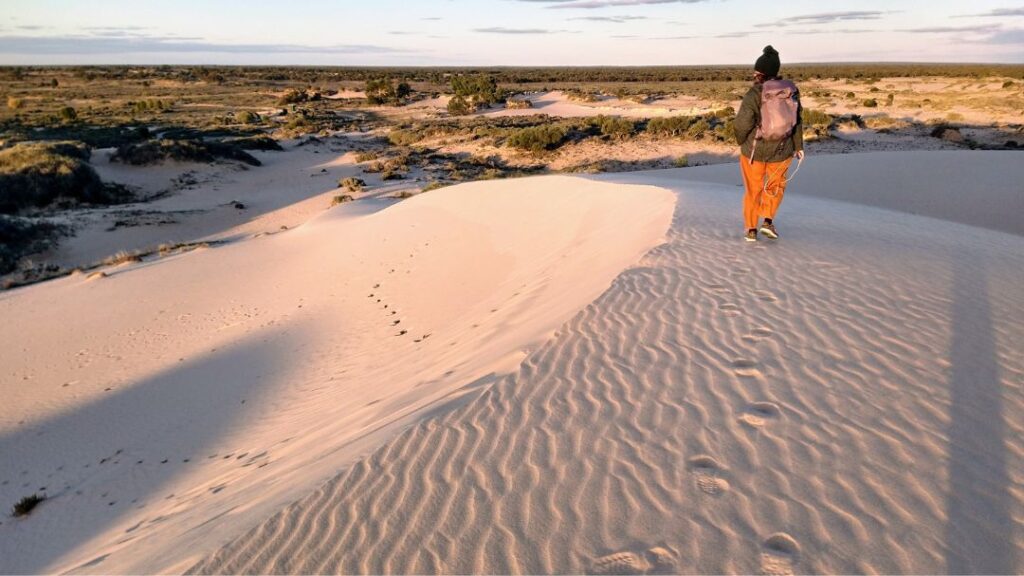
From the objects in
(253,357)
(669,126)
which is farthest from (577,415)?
(669,126)

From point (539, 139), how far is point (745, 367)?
23631mm

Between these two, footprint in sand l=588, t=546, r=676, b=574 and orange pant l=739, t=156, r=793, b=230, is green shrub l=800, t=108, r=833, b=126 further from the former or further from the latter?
footprint in sand l=588, t=546, r=676, b=574

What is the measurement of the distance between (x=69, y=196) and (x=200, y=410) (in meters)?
18.0

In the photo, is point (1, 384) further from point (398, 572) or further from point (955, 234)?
point (955, 234)

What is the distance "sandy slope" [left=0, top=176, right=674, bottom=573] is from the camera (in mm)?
4320

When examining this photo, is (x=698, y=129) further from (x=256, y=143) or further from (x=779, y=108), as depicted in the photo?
(x=779, y=108)

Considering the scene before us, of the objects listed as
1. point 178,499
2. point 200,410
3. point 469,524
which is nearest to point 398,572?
point 469,524

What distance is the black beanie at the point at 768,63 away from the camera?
18.8 ft

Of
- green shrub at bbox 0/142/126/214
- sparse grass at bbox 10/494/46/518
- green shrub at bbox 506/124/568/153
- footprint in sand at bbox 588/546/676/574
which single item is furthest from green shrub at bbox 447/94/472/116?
footprint in sand at bbox 588/546/676/574

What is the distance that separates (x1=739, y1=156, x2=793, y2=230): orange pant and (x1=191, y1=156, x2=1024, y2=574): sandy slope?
1.53 meters

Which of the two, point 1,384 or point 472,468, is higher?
point 472,468

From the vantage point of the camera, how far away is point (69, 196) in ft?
66.4

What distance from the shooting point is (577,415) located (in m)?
3.57

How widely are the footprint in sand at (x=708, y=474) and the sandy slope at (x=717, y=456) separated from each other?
13 mm
